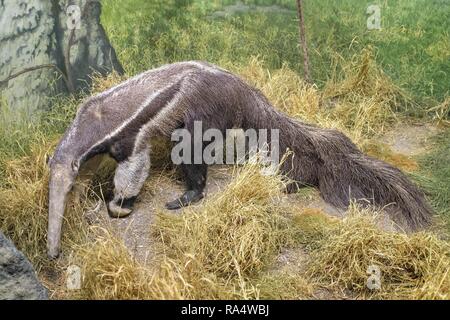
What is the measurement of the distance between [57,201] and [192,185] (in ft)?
4.12

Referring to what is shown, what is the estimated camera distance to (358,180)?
259 inches

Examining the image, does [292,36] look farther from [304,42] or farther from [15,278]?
[15,278]

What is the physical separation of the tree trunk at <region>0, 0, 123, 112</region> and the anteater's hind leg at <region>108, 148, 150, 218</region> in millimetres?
1975

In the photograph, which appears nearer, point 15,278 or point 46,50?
point 15,278

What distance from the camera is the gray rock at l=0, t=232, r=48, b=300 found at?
4.95 meters

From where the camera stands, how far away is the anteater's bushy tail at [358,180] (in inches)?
252

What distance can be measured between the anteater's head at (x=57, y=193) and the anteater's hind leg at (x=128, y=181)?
42 cm

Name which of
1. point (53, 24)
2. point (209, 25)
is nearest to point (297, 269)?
point (53, 24)

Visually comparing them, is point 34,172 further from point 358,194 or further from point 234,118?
point 358,194

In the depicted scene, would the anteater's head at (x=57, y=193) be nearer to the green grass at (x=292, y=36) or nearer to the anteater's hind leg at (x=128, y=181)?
the anteater's hind leg at (x=128, y=181)

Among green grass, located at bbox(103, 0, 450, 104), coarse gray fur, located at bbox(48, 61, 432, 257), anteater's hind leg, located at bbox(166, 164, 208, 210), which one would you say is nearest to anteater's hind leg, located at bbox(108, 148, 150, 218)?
coarse gray fur, located at bbox(48, 61, 432, 257)

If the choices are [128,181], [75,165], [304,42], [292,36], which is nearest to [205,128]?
[128,181]
